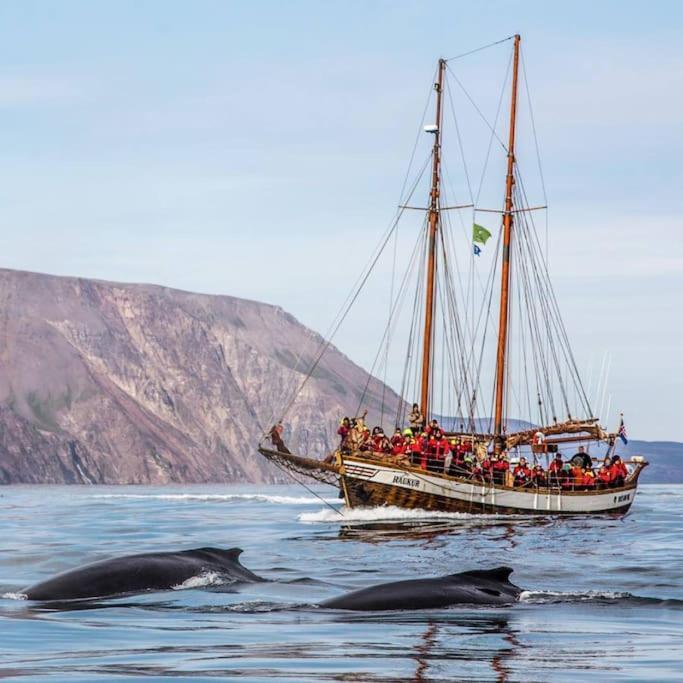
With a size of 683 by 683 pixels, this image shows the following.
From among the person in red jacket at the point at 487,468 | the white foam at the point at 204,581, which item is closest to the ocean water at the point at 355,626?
the white foam at the point at 204,581

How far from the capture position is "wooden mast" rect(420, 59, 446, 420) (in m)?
71.8

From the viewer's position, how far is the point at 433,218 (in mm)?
74438

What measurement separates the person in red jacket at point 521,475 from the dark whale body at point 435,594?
139 ft

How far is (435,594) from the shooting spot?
20.0 m

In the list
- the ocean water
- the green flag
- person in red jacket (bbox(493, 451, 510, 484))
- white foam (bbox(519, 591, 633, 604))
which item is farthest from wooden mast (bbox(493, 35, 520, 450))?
white foam (bbox(519, 591, 633, 604))

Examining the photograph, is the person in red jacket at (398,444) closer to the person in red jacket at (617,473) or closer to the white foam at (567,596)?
the person in red jacket at (617,473)

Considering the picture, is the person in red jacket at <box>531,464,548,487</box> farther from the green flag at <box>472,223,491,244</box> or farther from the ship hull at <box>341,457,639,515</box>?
the green flag at <box>472,223,491,244</box>

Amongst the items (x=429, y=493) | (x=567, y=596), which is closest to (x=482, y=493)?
(x=429, y=493)

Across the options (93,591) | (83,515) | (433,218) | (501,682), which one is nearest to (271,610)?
(93,591)

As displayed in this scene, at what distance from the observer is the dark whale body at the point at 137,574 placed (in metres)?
21.1

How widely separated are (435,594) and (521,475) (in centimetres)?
4468

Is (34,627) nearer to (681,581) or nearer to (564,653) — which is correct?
(564,653)

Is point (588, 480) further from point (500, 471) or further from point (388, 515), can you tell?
point (388, 515)

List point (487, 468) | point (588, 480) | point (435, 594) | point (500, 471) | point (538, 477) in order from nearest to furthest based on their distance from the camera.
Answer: point (435, 594)
point (487, 468)
point (500, 471)
point (538, 477)
point (588, 480)
